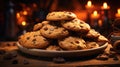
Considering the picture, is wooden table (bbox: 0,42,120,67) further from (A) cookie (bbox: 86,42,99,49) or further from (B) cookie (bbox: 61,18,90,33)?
(B) cookie (bbox: 61,18,90,33)

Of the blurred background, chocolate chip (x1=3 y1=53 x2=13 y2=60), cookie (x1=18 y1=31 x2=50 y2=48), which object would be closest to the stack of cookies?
cookie (x1=18 y1=31 x2=50 y2=48)

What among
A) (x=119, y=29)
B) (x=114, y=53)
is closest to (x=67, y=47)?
(x=114, y=53)

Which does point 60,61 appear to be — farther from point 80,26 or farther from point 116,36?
point 116,36

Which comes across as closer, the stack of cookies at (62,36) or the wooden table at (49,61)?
the wooden table at (49,61)

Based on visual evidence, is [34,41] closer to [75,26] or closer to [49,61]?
[49,61]

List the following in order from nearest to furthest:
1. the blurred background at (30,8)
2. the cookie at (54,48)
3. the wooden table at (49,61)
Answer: the wooden table at (49,61), the cookie at (54,48), the blurred background at (30,8)

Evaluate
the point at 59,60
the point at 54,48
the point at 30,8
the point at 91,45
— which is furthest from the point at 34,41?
the point at 30,8

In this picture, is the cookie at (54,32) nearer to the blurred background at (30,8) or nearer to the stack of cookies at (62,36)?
the stack of cookies at (62,36)

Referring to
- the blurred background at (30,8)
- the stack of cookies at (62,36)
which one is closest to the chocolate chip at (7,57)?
the stack of cookies at (62,36)
